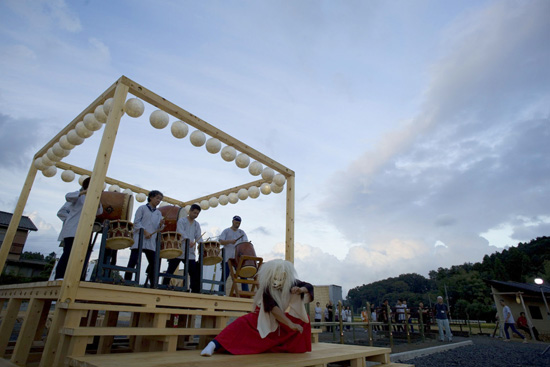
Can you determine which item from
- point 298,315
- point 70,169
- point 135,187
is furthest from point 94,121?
point 298,315

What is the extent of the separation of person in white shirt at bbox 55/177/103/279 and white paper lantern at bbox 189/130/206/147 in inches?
75.0

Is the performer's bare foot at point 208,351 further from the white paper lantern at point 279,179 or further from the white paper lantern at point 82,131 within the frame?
the white paper lantern at point 82,131

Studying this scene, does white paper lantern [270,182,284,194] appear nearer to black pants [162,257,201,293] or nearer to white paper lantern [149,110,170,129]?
black pants [162,257,201,293]

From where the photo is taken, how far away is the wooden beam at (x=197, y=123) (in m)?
4.35

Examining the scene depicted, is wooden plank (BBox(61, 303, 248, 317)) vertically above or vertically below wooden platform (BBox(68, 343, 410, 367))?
above

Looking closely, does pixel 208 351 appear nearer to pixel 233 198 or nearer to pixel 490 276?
pixel 233 198

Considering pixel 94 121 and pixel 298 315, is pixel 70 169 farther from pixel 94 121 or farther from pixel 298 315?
pixel 298 315

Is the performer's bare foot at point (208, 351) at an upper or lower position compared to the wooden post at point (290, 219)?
lower

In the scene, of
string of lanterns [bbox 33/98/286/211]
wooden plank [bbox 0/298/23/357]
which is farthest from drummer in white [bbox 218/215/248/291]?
wooden plank [bbox 0/298/23/357]

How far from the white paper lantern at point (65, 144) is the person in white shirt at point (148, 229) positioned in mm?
2352

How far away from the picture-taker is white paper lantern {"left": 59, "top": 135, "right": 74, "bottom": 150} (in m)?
5.54

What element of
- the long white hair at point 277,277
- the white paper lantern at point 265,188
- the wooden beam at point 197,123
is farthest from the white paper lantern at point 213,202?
the long white hair at point 277,277

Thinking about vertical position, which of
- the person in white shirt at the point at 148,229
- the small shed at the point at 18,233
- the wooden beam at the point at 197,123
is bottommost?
the person in white shirt at the point at 148,229

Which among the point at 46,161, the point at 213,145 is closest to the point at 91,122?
the point at 213,145
